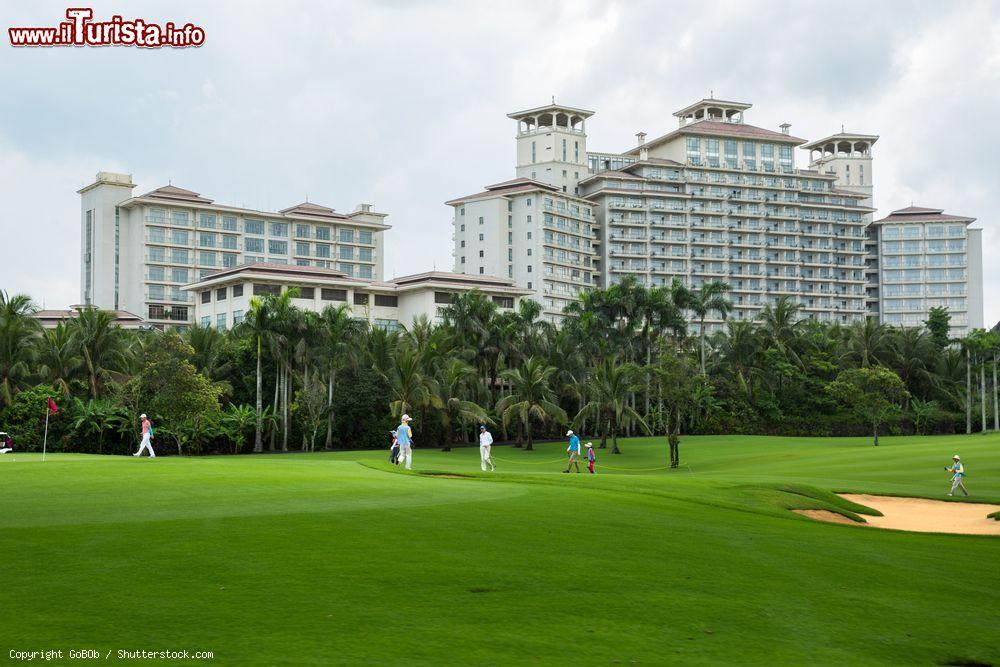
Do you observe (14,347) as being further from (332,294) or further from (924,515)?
(924,515)

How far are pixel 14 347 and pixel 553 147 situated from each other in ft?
373

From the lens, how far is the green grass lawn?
33.8ft

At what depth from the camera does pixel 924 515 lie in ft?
105

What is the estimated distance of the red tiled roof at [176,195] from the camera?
5793 inches

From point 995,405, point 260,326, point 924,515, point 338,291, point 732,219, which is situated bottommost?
point 924,515

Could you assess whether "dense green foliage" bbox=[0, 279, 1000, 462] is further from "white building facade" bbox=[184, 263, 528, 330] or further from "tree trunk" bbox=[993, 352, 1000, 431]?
"white building facade" bbox=[184, 263, 528, 330]

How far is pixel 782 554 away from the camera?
55.6ft

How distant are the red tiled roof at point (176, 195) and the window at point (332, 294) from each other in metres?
40.6

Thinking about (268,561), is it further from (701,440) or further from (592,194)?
(592,194)

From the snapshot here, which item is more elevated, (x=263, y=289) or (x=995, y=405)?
(x=263, y=289)

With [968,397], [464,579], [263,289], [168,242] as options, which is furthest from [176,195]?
[464,579]

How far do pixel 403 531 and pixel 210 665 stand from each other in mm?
7789

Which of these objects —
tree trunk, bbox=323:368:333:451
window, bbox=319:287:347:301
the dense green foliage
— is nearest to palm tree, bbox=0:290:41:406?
the dense green foliage

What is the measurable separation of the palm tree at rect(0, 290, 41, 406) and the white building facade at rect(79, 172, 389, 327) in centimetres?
6529
